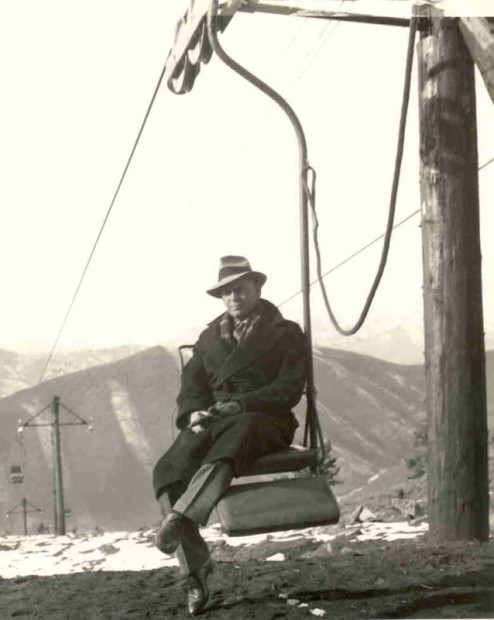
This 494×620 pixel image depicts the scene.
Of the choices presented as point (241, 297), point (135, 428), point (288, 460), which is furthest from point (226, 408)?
point (135, 428)

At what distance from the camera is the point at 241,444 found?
12.5ft

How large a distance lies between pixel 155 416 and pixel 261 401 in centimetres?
5569

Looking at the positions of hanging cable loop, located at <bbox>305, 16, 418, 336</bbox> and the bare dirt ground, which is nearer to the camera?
hanging cable loop, located at <bbox>305, 16, 418, 336</bbox>

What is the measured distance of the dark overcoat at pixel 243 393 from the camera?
3.85m

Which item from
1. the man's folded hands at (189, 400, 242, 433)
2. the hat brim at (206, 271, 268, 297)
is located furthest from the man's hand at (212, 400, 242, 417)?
the hat brim at (206, 271, 268, 297)

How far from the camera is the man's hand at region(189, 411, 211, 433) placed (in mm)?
3986

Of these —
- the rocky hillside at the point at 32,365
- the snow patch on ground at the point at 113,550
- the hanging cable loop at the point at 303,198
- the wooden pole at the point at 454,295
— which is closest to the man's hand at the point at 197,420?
the hanging cable loop at the point at 303,198

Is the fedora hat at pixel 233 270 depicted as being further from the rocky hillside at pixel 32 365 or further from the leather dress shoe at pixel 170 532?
the rocky hillside at pixel 32 365

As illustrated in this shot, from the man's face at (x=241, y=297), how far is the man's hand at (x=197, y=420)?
16.8 inches

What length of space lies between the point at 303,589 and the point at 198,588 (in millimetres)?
555

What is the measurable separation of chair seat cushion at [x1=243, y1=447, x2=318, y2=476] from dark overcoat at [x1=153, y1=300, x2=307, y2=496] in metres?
0.04

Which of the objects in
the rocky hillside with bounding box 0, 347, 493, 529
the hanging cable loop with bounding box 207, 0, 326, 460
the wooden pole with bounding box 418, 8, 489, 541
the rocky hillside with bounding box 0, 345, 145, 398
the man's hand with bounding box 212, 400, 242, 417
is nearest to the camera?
the hanging cable loop with bounding box 207, 0, 326, 460

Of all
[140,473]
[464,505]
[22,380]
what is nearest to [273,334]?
[464,505]

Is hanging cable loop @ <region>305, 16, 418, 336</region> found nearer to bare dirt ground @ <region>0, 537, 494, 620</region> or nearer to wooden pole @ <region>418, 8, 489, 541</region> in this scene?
wooden pole @ <region>418, 8, 489, 541</region>
